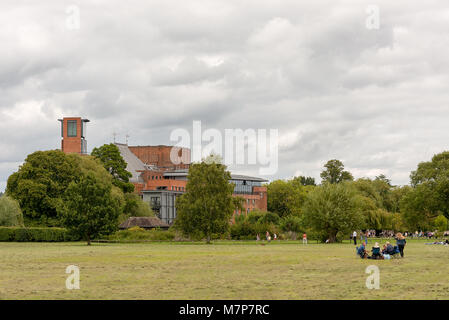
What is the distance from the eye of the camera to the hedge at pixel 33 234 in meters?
94.2

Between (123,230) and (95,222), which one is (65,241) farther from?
(95,222)

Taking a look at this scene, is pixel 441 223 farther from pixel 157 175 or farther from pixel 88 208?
pixel 88 208

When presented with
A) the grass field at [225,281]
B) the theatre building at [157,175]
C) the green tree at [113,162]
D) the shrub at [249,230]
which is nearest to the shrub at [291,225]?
the shrub at [249,230]

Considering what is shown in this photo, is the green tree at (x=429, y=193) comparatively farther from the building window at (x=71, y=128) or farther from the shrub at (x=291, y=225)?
the building window at (x=71, y=128)

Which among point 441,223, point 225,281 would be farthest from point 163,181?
point 225,281

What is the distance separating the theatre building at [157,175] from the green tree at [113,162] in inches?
742

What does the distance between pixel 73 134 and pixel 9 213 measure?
71.8 m

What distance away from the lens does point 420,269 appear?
3641 centimetres

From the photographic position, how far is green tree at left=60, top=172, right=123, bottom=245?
82.4 meters

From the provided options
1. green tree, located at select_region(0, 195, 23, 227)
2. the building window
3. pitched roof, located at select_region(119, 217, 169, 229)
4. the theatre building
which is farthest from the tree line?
the building window

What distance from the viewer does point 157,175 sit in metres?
166

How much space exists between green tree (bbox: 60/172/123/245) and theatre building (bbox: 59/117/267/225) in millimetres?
56743
